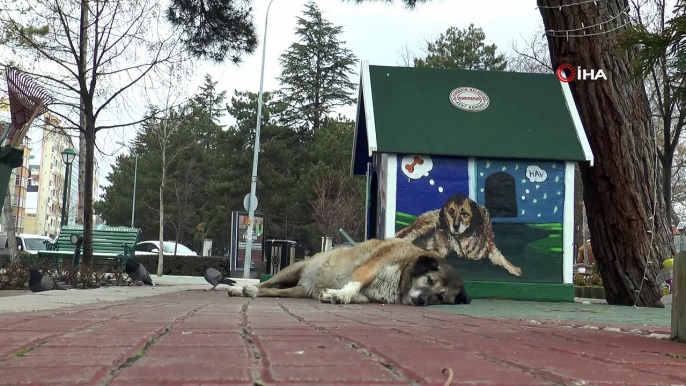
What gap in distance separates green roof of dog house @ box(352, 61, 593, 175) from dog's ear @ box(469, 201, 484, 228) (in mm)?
732

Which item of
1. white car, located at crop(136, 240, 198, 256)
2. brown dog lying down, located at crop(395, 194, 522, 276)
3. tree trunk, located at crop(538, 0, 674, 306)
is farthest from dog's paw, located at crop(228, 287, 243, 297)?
white car, located at crop(136, 240, 198, 256)

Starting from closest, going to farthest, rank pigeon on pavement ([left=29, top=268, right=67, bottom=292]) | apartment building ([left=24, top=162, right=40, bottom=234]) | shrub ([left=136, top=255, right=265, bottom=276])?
pigeon on pavement ([left=29, top=268, right=67, bottom=292]), shrub ([left=136, top=255, right=265, bottom=276]), apartment building ([left=24, top=162, right=40, bottom=234])

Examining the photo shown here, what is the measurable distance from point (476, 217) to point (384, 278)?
9.45ft

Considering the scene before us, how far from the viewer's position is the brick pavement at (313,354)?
219 centimetres

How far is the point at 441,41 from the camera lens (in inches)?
1869

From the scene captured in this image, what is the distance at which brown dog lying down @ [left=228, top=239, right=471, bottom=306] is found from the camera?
770cm

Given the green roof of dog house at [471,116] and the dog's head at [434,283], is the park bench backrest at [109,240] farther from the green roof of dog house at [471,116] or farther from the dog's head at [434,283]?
the dog's head at [434,283]

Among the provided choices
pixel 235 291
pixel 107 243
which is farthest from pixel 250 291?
pixel 107 243

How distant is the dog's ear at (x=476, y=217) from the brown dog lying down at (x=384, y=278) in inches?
87.3

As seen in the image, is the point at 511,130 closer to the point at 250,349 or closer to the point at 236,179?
the point at 250,349

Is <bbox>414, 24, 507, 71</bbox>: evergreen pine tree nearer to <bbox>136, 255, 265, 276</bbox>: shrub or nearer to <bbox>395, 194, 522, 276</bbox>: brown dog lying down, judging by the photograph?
<bbox>136, 255, 265, 276</bbox>: shrub

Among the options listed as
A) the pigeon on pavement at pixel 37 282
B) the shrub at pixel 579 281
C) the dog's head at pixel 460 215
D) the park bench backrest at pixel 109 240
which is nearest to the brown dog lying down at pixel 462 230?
the dog's head at pixel 460 215

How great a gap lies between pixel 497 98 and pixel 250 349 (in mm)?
8888

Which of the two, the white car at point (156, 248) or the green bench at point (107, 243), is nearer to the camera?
the green bench at point (107, 243)
